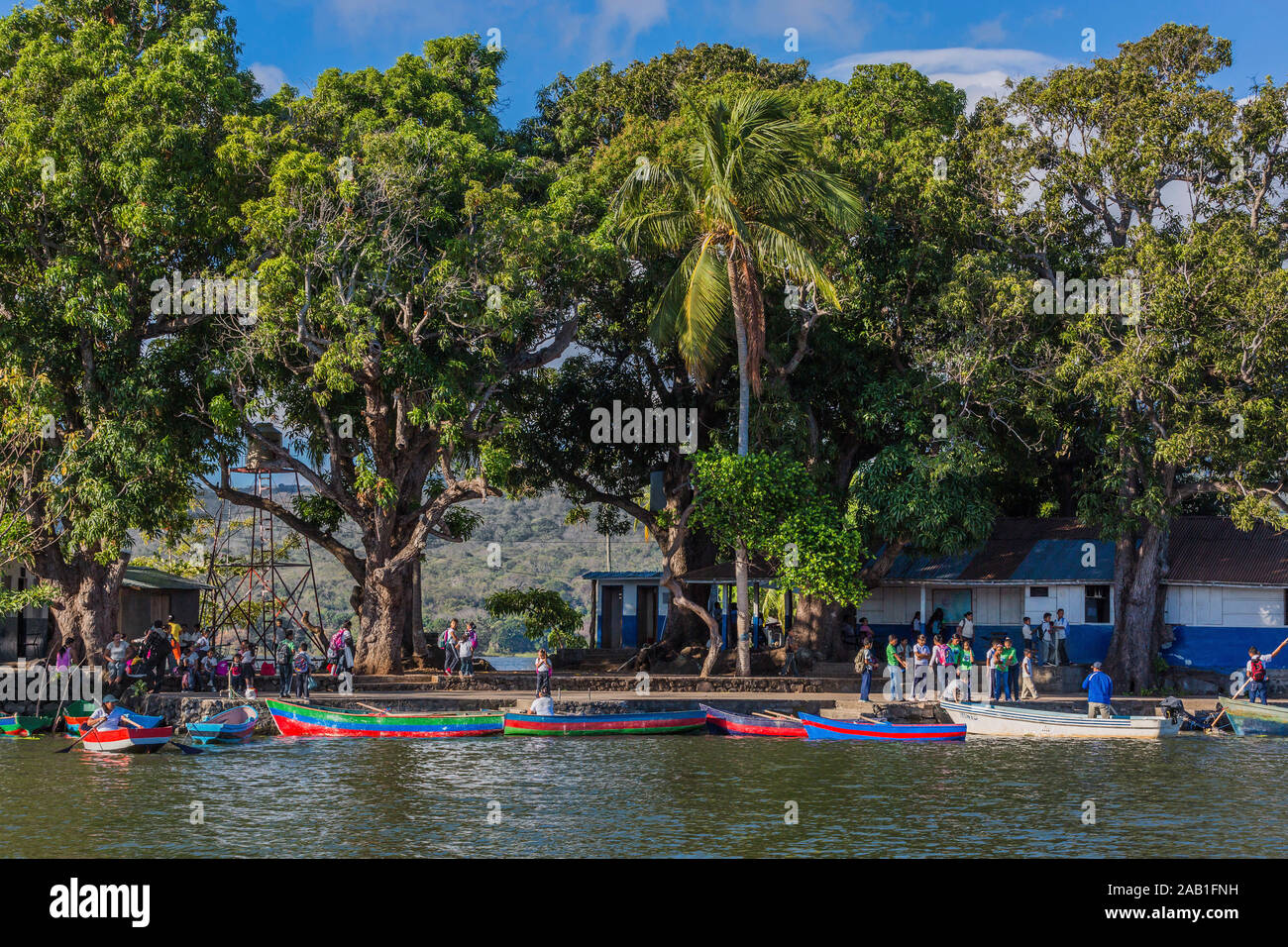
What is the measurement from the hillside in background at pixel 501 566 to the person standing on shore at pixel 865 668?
8531 cm

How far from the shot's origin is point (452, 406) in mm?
32312

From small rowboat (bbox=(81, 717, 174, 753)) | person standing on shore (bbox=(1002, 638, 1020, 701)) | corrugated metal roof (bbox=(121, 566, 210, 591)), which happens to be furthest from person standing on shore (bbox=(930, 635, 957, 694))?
corrugated metal roof (bbox=(121, 566, 210, 591))

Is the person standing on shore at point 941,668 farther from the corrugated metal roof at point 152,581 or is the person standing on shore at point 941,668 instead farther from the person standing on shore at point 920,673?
the corrugated metal roof at point 152,581

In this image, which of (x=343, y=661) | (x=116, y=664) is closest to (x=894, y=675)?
(x=343, y=661)

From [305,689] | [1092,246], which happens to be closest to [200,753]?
[305,689]

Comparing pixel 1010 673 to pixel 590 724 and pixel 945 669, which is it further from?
pixel 590 724

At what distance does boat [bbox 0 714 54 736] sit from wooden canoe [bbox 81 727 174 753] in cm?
284

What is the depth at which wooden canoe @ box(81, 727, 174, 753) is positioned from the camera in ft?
83.3

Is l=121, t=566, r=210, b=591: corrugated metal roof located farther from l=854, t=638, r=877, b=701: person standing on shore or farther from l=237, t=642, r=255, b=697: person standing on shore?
l=854, t=638, r=877, b=701: person standing on shore

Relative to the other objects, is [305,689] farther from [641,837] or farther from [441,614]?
[441,614]

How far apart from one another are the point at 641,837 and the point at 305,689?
16.4m

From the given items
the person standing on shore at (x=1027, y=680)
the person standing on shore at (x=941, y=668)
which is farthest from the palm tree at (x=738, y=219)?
the person standing on shore at (x=1027, y=680)

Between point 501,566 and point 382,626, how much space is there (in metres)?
107

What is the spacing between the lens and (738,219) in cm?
3203
